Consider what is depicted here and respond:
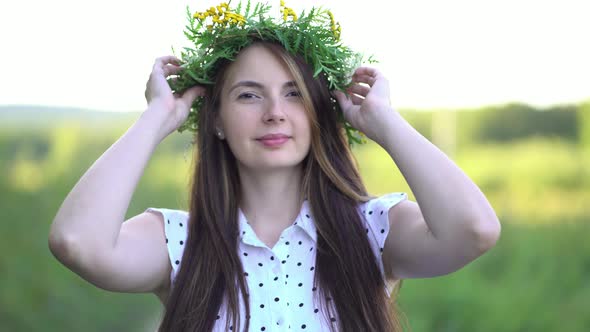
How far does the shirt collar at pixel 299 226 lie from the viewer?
256cm

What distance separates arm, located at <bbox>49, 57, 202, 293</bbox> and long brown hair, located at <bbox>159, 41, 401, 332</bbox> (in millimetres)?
119

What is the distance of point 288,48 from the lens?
257 centimetres

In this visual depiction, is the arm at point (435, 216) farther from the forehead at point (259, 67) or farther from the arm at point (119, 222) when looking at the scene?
the arm at point (119, 222)

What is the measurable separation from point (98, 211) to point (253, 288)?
55 centimetres

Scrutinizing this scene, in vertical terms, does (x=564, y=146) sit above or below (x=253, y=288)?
below

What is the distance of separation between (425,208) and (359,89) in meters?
0.53

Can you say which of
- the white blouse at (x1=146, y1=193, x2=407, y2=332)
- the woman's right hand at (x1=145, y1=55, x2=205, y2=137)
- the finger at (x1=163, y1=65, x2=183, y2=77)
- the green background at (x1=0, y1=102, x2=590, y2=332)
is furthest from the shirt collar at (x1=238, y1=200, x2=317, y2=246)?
the green background at (x1=0, y1=102, x2=590, y2=332)

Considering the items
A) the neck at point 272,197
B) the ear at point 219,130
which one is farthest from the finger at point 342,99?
the ear at point 219,130

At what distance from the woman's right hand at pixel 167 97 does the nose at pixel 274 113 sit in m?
0.32

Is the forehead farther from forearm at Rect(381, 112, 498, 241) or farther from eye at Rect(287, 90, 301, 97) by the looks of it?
forearm at Rect(381, 112, 498, 241)

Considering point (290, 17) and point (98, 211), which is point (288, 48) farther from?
point (98, 211)

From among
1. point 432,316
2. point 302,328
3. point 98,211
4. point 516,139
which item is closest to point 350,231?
point 302,328

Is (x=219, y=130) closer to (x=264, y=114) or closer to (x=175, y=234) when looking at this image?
(x=264, y=114)

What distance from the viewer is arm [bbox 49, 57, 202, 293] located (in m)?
2.28
